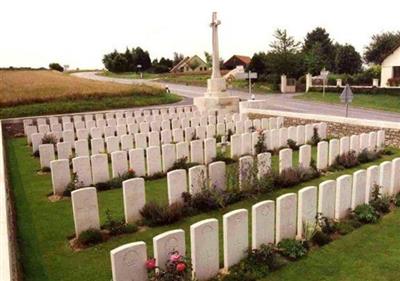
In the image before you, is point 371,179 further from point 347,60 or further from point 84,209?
point 347,60

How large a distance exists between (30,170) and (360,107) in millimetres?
24376

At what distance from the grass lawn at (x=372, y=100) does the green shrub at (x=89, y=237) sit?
83.1 feet

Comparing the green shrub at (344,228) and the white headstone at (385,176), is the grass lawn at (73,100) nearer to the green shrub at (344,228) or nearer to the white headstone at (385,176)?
→ the white headstone at (385,176)

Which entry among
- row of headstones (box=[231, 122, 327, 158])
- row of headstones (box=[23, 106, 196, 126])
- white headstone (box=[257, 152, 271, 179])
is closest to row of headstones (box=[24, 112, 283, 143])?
row of headstones (box=[23, 106, 196, 126])

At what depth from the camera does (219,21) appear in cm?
2023

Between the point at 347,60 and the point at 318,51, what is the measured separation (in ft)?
22.1

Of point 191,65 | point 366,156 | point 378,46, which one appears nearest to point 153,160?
point 366,156

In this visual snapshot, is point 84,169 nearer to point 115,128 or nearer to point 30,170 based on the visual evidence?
point 30,170

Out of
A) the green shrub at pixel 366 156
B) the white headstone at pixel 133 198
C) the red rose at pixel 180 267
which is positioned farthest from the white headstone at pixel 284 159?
the red rose at pixel 180 267

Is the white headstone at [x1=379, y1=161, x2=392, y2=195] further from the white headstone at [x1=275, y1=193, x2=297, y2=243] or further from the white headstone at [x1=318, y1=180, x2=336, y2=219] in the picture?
the white headstone at [x1=275, y1=193, x2=297, y2=243]

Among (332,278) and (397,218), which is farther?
(397,218)

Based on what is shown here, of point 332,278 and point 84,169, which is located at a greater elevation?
point 84,169

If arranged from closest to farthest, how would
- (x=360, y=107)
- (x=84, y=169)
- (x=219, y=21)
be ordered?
(x=84, y=169)
(x=219, y=21)
(x=360, y=107)

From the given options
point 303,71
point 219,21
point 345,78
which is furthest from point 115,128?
point 303,71
